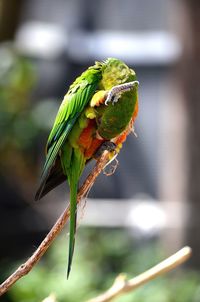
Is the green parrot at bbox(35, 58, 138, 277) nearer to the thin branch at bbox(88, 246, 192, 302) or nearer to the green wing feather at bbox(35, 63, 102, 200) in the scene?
the green wing feather at bbox(35, 63, 102, 200)

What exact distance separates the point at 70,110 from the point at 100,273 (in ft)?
8.95

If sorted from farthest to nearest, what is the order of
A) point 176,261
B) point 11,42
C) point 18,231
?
point 18,231 < point 11,42 < point 176,261

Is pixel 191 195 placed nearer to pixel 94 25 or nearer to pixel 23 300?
pixel 23 300

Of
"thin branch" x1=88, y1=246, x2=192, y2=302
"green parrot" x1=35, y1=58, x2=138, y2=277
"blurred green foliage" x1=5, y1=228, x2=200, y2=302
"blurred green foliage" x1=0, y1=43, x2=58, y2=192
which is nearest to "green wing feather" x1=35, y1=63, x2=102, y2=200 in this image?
"green parrot" x1=35, y1=58, x2=138, y2=277

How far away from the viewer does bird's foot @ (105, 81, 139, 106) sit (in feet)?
4.75

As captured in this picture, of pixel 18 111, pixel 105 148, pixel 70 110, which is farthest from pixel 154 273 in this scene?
pixel 18 111

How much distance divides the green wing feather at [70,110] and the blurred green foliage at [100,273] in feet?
5.55

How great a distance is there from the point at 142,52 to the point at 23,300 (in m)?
2.53

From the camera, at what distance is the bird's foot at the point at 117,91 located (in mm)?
1446

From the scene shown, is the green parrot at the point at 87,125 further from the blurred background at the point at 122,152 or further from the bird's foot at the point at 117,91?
the blurred background at the point at 122,152

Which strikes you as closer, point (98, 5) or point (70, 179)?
point (70, 179)

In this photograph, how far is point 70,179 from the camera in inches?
60.9

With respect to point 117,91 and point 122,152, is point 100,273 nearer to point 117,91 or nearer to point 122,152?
point 122,152

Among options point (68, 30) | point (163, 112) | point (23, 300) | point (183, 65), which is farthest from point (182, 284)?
point (68, 30)
